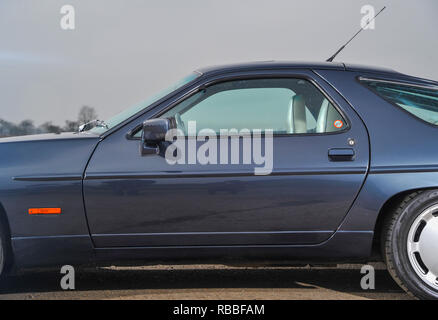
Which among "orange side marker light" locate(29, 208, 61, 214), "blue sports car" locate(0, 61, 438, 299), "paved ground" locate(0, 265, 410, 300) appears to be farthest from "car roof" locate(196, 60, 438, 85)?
"paved ground" locate(0, 265, 410, 300)

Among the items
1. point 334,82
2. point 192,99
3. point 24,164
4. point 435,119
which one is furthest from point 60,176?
point 435,119

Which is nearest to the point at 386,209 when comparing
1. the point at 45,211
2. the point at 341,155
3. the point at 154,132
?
the point at 341,155

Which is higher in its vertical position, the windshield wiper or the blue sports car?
the windshield wiper

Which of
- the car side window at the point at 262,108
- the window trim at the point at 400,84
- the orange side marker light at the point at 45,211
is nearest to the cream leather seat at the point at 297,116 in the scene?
the car side window at the point at 262,108

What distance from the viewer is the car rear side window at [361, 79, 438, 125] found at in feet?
13.6

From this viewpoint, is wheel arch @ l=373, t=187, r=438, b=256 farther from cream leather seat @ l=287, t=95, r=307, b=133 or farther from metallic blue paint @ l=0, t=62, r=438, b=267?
cream leather seat @ l=287, t=95, r=307, b=133

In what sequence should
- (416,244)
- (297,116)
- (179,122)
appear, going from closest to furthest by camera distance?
(416,244) → (179,122) → (297,116)

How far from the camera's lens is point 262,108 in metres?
4.27

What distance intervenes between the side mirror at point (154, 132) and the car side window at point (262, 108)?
0.21 m

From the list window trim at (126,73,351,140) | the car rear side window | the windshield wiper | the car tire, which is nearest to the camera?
the car tire

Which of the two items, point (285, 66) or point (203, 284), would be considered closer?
point (285, 66)

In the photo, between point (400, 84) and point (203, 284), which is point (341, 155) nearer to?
point (400, 84)

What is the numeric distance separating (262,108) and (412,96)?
993 mm

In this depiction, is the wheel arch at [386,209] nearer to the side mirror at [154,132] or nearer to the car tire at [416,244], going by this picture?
the car tire at [416,244]
